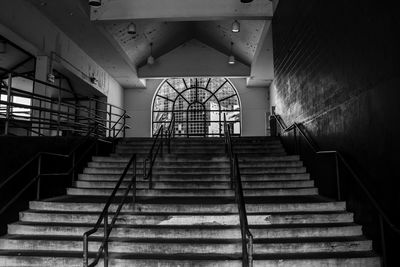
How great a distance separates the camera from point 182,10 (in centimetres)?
941

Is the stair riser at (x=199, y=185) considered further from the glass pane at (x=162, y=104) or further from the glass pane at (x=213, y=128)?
the glass pane at (x=162, y=104)

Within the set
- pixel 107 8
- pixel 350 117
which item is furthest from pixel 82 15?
pixel 350 117

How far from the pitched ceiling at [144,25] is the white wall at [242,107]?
2379 mm

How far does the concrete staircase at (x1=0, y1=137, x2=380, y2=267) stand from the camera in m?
4.00

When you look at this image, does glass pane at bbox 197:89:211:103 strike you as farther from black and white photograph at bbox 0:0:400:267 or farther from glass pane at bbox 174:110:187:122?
black and white photograph at bbox 0:0:400:267

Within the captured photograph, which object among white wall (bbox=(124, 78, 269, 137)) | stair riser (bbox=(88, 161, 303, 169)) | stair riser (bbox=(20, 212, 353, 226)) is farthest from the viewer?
white wall (bbox=(124, 78, 269, 137))

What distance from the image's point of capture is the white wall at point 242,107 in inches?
651

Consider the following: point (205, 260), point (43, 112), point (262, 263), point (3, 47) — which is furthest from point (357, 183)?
point (3, 47)

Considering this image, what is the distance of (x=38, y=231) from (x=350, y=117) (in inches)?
180

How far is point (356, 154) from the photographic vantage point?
4.56 metres

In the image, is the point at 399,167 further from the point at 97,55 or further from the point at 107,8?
the point at 97,55

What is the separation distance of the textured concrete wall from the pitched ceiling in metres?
2.42

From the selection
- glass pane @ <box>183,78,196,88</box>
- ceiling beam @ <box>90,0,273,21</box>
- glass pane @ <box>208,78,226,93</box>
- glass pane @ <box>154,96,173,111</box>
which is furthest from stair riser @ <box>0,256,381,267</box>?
glass pane @ <box>183,78,196,88</box>

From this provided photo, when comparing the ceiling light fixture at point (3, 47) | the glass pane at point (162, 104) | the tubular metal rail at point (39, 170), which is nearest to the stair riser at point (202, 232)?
the tubular metal rail at point (39, 170)
